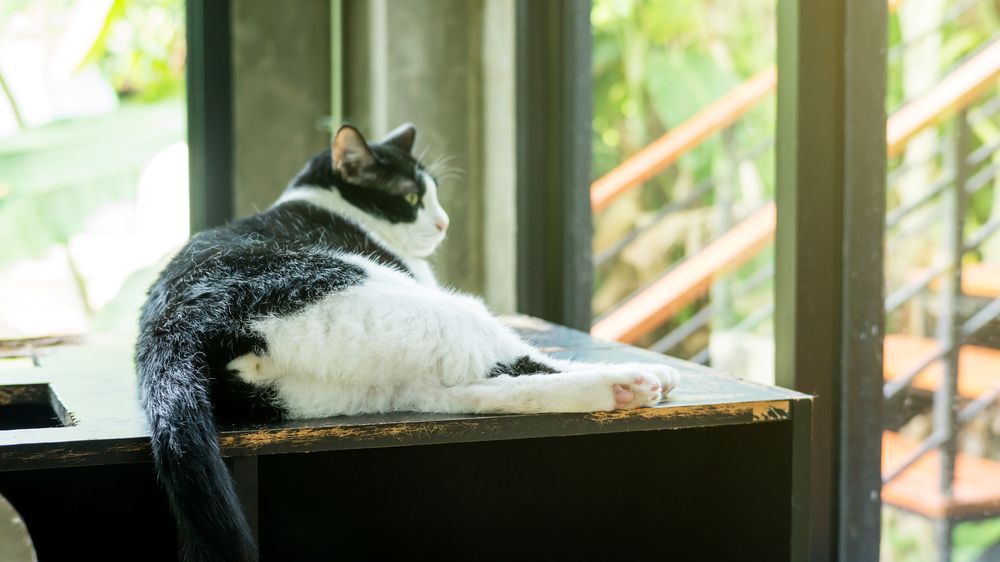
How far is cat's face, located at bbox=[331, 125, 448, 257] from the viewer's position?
5.38 feet

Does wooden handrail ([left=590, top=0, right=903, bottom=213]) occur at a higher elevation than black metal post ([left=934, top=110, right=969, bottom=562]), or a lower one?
higher

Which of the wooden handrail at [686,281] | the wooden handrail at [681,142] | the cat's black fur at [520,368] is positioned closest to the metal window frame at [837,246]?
the cat's black fur at [520,368]

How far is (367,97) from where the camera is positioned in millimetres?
2906

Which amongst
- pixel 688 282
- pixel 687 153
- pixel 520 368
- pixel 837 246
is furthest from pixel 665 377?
pixel 687 153

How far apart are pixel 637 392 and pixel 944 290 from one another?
772 millimetres

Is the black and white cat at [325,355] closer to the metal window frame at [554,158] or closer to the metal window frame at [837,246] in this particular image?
the metal window frame at [837,246]

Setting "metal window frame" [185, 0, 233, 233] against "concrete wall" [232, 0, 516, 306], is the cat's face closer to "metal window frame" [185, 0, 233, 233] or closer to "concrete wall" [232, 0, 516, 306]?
"concrete wall" [232, 0, 516, 306]

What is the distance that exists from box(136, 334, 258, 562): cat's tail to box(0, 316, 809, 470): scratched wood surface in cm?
4

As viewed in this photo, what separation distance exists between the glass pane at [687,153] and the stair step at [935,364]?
4.26 ft

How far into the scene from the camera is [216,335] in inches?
43.4

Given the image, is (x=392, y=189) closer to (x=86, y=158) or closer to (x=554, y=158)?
(x=554, y=158)

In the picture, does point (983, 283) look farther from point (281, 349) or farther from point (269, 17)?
point (269, 17)

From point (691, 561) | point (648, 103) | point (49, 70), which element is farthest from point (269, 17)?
point (691, 561)

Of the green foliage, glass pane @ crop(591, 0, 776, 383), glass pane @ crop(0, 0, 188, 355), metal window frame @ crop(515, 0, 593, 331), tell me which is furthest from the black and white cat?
the green foliage
